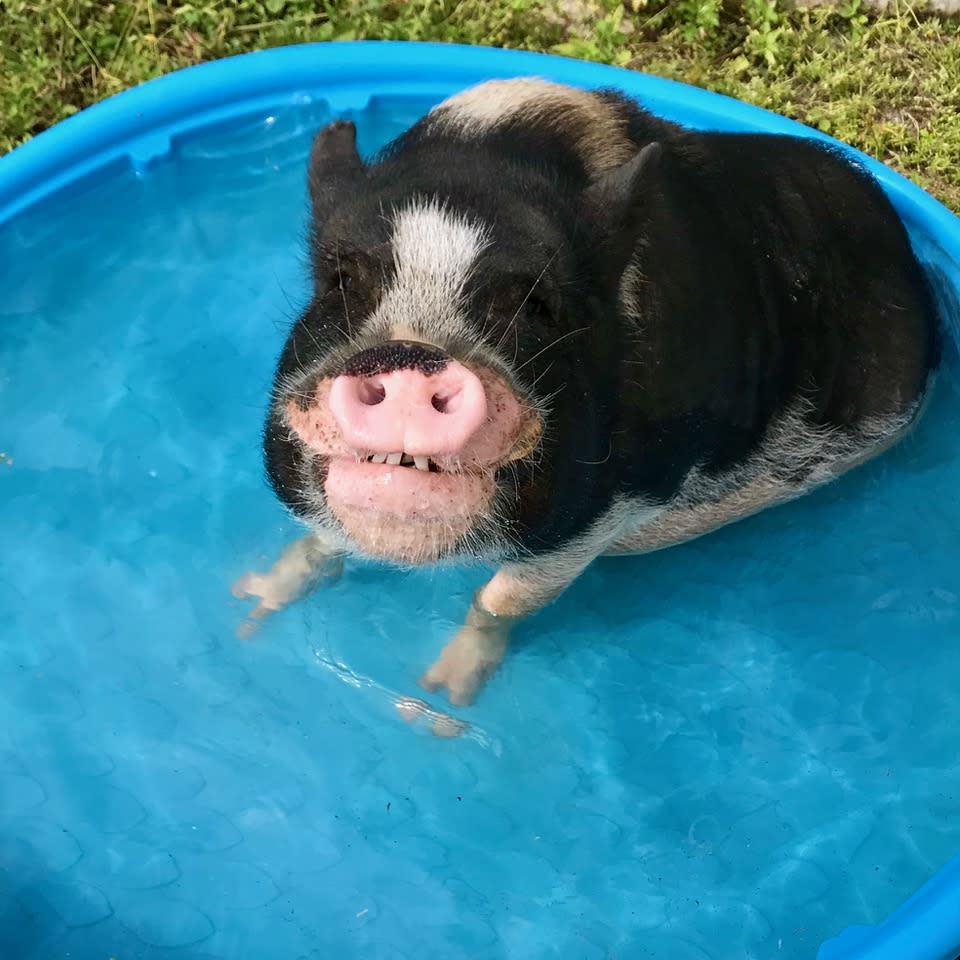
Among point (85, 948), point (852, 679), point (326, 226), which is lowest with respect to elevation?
point (85, 948)

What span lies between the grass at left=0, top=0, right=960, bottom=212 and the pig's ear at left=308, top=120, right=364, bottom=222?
219cm

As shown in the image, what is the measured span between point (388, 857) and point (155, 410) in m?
1.73

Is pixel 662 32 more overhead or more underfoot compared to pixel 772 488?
more overhead

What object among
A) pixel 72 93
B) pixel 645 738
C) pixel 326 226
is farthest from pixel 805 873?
pixel 72 93

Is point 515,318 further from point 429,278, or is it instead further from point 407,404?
point 407,404

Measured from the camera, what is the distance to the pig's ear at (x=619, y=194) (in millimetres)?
2307

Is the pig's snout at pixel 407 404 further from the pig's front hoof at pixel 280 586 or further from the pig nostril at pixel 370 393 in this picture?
the pig's front hoof at pixel 280 586

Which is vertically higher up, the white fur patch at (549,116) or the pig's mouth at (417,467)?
the white fur patch at (549,116)

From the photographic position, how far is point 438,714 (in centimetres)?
338

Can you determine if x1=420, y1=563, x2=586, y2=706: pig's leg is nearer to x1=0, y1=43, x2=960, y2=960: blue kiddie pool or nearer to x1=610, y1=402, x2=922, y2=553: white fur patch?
x1=0, y1=43, x2=960, y2=960: blue kiddie pool

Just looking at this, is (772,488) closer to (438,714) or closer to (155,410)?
(438,714)

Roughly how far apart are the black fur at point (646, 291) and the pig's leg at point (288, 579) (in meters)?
0.77

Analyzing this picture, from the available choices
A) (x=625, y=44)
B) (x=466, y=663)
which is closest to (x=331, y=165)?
(x=466, y=663)

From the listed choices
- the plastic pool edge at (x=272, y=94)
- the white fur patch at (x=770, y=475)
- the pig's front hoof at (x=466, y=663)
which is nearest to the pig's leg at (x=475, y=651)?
the pig's front hoof at (x=466, y=663)
